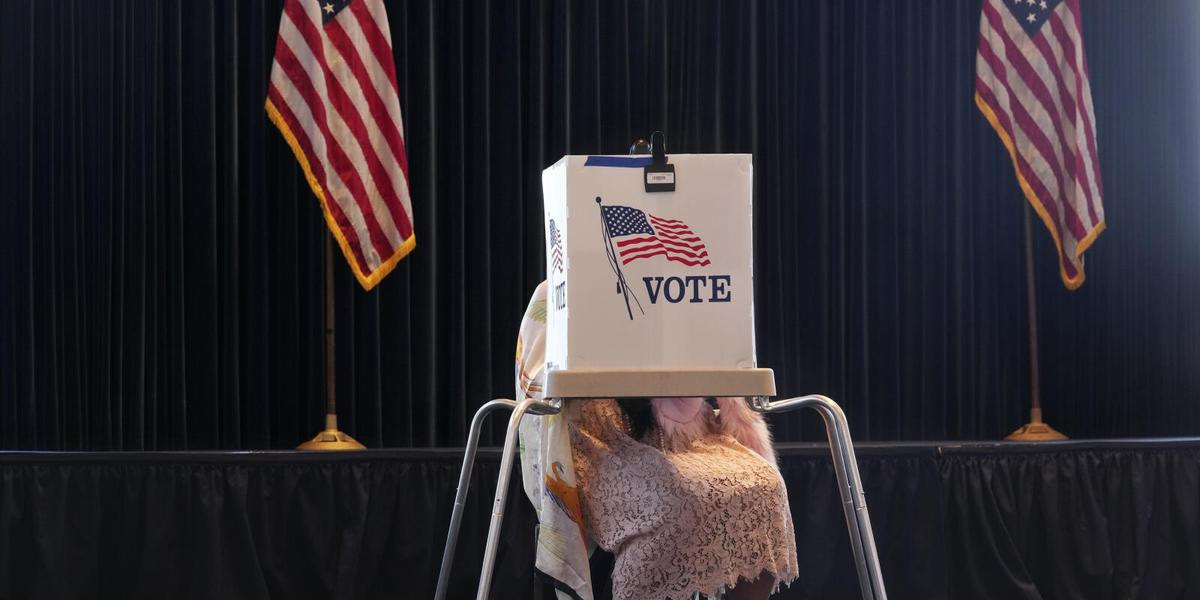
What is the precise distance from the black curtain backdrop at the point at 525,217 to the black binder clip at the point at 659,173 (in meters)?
2.11

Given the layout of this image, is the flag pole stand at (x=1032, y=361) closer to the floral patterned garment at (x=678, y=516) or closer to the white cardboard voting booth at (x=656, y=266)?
the floral patterned garment at (x=678, y=516)

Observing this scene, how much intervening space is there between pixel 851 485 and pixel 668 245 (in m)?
0.42

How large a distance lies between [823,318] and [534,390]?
88.6 inches

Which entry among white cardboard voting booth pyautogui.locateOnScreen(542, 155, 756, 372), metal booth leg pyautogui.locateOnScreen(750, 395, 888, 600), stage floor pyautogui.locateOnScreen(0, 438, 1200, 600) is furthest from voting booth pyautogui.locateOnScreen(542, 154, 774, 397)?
stage floor pyautogui.locateOnScreen(0, 438, 1200, 600)

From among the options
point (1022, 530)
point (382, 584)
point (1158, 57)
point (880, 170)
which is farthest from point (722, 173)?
point (1158, 57)

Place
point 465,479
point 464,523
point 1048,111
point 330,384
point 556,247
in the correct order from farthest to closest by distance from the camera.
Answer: point 1048,111, point 330,384, point 464,523, point 465,479, point 556,247

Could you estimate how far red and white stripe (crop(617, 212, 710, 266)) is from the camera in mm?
1623

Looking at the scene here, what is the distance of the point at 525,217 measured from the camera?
3.79 metres

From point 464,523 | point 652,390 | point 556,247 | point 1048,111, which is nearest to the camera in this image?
point 652,390

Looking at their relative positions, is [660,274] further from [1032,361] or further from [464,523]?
[1032,361]

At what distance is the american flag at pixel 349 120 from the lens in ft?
10.9

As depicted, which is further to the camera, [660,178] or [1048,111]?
[1048,111]

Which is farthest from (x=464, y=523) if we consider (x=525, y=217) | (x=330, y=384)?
(x=525, y=217)

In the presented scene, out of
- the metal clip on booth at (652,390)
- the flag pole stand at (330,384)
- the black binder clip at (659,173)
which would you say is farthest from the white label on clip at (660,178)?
the flag pole stand at (330,384)
